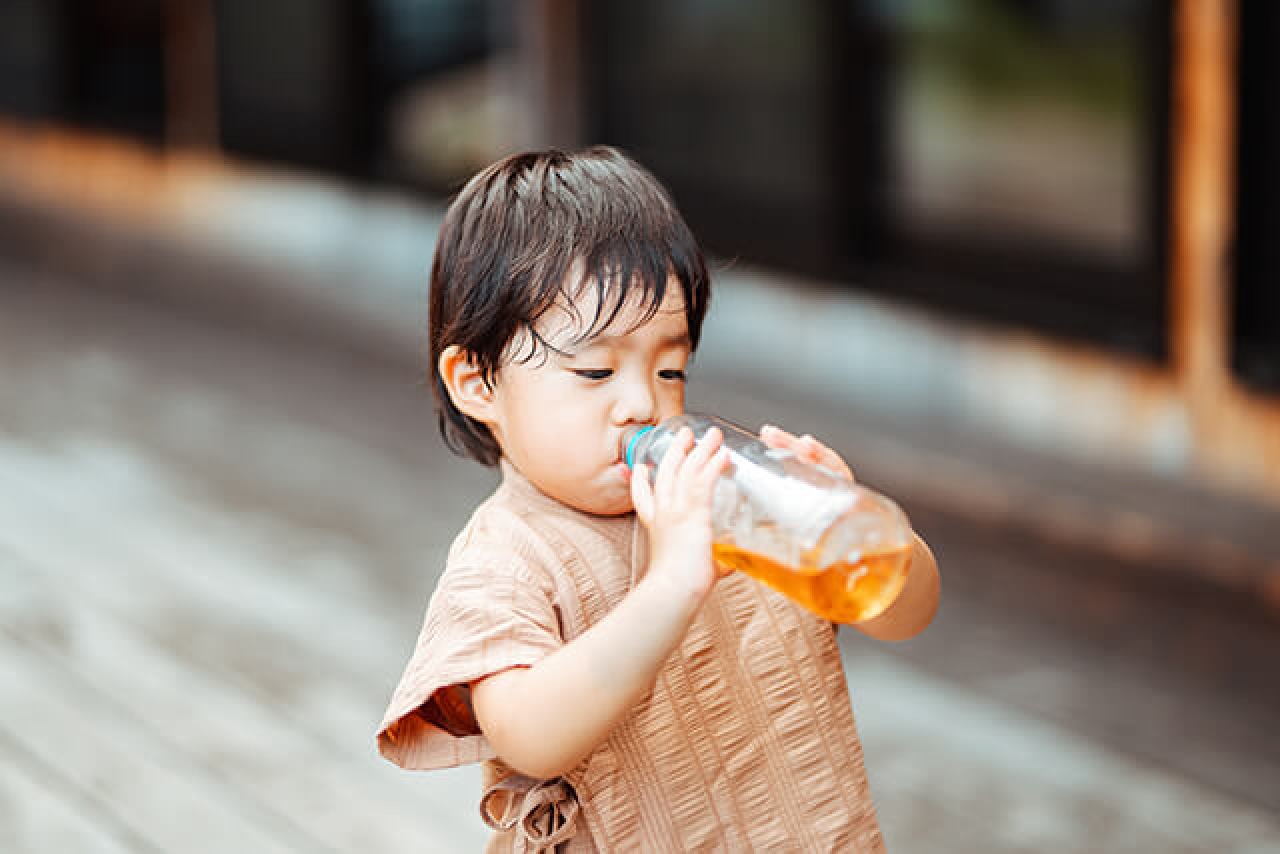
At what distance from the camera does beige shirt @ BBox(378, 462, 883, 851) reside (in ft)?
3.98

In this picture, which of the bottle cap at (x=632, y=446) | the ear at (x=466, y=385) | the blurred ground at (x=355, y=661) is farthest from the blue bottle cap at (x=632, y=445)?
the blurred ground at (x=355, y=661)

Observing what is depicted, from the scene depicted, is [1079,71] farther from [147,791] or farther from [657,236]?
[657,236]

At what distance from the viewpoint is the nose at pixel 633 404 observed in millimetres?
1182

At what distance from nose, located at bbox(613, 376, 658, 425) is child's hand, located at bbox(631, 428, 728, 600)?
5 centimetres

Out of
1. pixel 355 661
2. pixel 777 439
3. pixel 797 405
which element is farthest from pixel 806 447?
pixel 797 405

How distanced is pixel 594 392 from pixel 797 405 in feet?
12.1

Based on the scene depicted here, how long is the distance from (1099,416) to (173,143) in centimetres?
438

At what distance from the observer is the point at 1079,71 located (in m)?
4.14

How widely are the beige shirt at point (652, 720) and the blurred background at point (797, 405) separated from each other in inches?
55.8

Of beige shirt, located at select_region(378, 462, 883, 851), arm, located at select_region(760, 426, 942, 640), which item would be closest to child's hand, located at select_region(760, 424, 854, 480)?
arm, located at select_region(760, 426, 942, 640)

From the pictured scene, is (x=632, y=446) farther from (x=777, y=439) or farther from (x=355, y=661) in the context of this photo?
(x=355, y=661)

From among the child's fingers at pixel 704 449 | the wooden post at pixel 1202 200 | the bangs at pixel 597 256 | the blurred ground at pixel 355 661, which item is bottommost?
the blurred ground at pixel 355 661

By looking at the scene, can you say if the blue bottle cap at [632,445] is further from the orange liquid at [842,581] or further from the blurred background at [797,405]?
the blurred background at [797,405]

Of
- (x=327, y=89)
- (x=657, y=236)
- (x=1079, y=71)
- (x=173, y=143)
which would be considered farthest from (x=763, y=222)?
(x=657, y=236)
